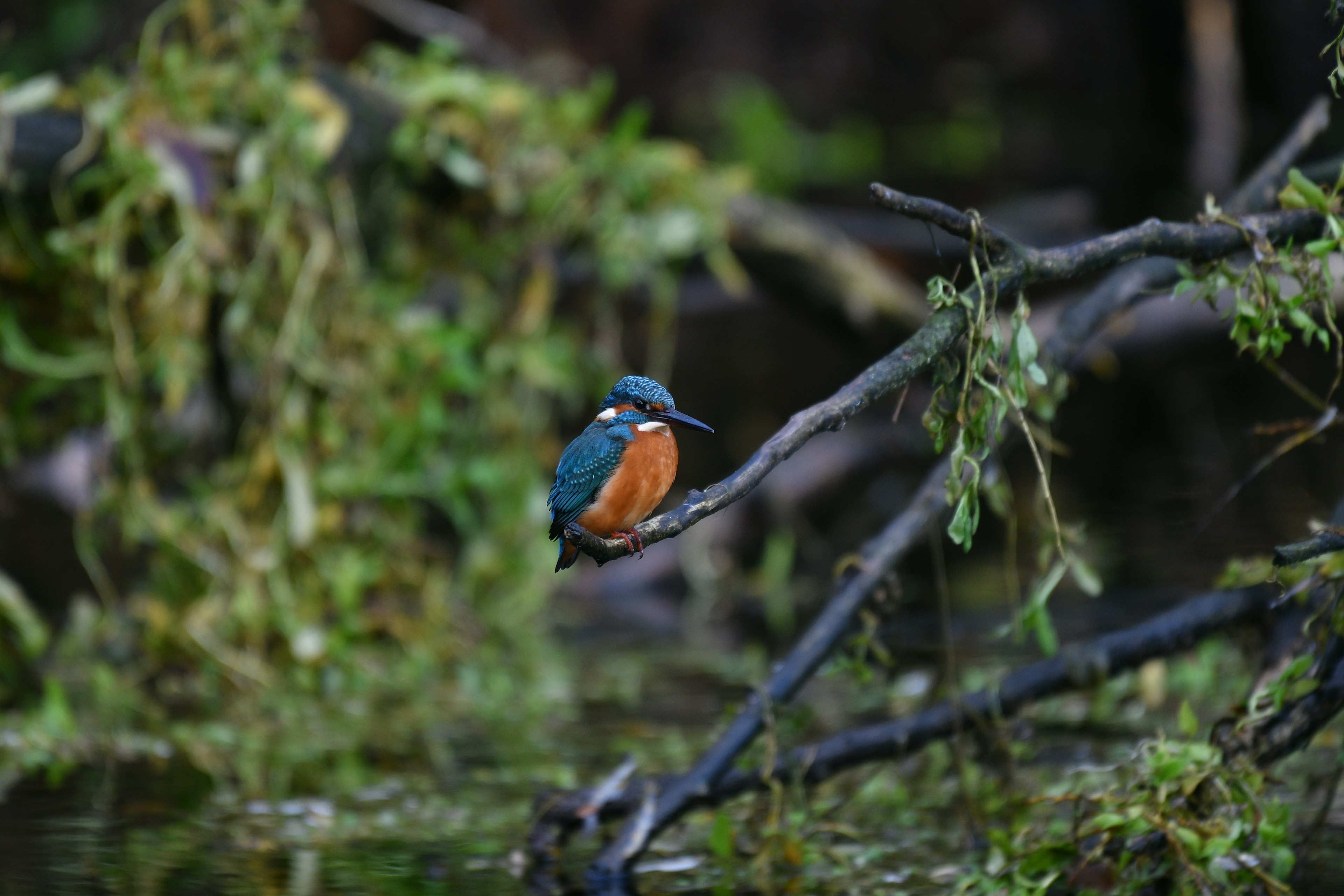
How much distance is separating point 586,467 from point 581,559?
188 inches

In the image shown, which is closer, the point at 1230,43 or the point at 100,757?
the point at 100,757

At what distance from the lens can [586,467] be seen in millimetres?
1415

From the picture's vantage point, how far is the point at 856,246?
219 inches

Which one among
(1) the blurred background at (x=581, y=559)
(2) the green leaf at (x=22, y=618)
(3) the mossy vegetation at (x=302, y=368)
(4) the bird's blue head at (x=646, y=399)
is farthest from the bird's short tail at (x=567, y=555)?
(2) the green leaf at (x=22, y=618)

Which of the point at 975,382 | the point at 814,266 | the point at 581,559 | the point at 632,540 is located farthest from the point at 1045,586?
the point at 581,559

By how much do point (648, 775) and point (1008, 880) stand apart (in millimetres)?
849

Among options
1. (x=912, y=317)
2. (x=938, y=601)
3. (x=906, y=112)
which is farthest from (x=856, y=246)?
(x=906, y=112)

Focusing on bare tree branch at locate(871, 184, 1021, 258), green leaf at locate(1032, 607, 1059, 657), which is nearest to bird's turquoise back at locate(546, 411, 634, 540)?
bare tree branch at locate(871, 184, 1021, 258)

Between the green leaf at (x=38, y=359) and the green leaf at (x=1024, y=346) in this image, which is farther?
the green leaf at (x=38, y=359)

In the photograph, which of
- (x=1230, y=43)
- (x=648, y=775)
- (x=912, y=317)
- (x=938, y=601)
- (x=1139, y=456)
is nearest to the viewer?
(x=648, y=775)

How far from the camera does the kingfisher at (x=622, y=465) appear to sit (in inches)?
53.3

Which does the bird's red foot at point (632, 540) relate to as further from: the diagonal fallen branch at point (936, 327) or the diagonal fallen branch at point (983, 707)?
the diagonal fallen branch at point (983, 707)

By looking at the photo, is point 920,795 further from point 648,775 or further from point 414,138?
point 414,138

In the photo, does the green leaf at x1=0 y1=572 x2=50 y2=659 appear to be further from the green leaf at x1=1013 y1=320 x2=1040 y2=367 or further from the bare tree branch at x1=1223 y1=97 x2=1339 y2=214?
the bare tree branch at x1=1223 y1=97 x2=1339 y2=214
